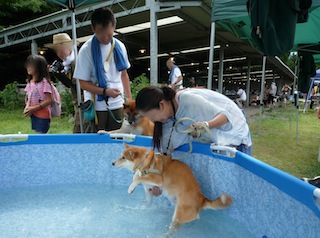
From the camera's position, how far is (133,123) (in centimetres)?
319

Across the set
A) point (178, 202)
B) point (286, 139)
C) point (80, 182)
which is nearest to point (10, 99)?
point (80, 182)

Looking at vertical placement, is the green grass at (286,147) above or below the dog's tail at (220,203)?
below

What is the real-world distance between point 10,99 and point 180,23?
27.6ft

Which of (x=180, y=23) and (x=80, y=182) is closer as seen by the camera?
(x=80, y=182)

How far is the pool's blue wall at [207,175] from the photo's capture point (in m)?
1.47

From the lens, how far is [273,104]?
19.3 meters

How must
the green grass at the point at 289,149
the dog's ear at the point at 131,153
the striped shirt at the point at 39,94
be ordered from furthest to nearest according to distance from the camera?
1. the green grass at the point at 289,149
2. the striped shirt at the point at 39,94
3. the dog's ear at the point at 131,153

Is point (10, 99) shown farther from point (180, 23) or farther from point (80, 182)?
point (80, 182)

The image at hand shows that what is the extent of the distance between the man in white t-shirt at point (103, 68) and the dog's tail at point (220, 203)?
148cm

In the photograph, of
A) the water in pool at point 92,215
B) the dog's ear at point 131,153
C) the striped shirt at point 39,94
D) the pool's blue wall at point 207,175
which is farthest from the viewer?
the striped shirt at point 39,94

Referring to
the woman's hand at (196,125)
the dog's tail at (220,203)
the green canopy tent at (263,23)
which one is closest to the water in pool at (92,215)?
the dog's tail at (220,203)

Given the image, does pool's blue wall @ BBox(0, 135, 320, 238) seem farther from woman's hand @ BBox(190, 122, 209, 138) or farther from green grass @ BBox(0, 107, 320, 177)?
green grass @ BBox(0, 107, 320, 177)

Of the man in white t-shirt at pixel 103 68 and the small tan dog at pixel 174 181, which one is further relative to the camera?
the man in white t-shirt at pixel 103 68

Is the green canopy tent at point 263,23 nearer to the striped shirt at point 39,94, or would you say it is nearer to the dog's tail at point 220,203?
the dog's tail at point 220,203
